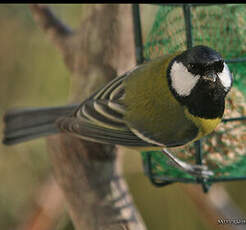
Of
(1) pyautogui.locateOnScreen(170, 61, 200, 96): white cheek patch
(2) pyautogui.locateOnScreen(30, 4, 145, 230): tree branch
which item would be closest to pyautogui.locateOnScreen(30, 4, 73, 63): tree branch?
(2) pyautogui.locateOnScreen(30, 4, 145, 230): tree branch

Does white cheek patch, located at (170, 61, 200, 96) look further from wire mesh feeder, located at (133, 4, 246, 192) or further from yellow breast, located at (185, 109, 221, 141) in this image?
wire mesh feeder, located at (133, 4, 246, 192)

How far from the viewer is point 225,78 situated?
2.32 m

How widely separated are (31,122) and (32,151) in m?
1.16

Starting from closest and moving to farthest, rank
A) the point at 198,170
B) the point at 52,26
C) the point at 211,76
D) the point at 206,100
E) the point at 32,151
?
the point at 211,76
the point at 206,100
the point at 198,170
the point at 52,26
the point at 32,151

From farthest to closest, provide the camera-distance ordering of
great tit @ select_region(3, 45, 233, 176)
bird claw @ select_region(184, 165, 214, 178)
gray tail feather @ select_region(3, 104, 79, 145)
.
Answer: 1. gray tail feather @ select_region(3, 104, 79, 145)
2. bird claw @ select_region(184, 165, 214, 178)
3. great tit @ select_region(3, 45, 233, 176)

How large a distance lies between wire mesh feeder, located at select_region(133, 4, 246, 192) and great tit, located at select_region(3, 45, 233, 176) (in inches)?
7.0

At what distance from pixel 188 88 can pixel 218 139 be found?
0.49 meters

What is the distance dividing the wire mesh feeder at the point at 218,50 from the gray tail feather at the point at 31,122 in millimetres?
484

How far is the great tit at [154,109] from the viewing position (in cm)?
238

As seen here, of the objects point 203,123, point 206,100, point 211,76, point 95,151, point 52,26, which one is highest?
point 52,26

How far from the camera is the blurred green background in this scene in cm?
391

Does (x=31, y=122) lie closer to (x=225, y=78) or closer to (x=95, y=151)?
(x=95, y=151)

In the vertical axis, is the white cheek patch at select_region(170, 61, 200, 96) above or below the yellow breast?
above

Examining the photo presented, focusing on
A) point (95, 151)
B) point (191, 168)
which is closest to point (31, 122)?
point (95, 151)
